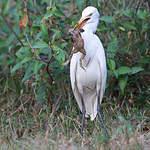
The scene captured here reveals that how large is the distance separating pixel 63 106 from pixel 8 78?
2.53 ft

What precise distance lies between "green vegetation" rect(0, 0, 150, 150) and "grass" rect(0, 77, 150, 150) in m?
0.01

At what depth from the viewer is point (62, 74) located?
152 inches

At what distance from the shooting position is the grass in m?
2.46

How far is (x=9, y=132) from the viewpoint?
2965 mm

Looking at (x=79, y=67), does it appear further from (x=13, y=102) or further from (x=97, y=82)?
(x=13, y=102)

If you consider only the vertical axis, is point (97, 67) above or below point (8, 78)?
above

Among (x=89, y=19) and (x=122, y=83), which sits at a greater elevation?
(x=89, y=19)

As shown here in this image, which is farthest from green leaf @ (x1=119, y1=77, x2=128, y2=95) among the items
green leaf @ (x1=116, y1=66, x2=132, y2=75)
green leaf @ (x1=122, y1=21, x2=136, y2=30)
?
green leaf @ (x1=122, y1=21, x2=136, y2=30)

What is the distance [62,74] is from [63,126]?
0.86 metres

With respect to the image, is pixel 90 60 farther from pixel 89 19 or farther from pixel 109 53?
pixel 109 53

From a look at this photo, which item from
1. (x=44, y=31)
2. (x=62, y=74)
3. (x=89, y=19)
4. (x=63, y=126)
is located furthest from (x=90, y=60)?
(x=62, y=74)

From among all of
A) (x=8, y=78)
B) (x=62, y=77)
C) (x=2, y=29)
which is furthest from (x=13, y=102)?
(x=2, y=29)

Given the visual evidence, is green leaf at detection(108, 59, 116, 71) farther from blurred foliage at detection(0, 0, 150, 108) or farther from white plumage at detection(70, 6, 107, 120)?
white plumage at detection(70, 6, 107, 120)

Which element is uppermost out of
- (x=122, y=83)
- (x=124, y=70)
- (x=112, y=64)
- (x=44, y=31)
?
(x=44, y=31)
